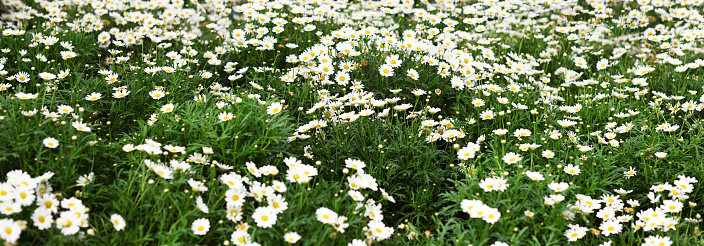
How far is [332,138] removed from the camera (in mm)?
3348

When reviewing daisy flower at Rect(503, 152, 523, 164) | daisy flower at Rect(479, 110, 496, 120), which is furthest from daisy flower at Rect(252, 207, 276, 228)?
daisy flower at Rect(479, 110, 496, 120)

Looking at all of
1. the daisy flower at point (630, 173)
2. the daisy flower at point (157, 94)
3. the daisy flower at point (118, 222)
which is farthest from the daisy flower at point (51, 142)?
the daisy flower at point (630, 173)

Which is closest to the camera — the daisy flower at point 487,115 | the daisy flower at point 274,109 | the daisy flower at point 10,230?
the daisy flower at point 10,230

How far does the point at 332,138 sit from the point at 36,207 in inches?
62.4

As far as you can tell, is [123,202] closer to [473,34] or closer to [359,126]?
[359,126]

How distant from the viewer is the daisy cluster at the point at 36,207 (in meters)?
2.16

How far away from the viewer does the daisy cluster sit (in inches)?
85.0

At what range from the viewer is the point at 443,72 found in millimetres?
Result: 3951

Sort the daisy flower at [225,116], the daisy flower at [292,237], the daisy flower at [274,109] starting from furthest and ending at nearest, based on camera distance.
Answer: the daisy flower at [274,109] → the daisy flower at [225,116] → the daisy flower at [292,237]

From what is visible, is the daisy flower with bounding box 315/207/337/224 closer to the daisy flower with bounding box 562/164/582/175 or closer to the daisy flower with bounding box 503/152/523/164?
the daisy flower with bounding box 503/152/523/164

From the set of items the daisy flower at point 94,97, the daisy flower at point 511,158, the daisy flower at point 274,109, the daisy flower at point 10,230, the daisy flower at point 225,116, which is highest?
the daisy flower at point 225,116

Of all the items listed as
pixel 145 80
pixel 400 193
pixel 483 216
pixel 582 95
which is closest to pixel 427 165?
pixel 400 193

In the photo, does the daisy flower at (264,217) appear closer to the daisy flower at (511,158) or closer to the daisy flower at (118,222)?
the daisy flower at (118,222)

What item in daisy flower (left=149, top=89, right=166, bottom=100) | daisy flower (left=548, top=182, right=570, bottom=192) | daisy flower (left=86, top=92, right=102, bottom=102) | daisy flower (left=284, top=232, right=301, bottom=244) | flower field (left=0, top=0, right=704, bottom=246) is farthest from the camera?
daisy flower (left=149, top=89, right=166, bottom=100)
